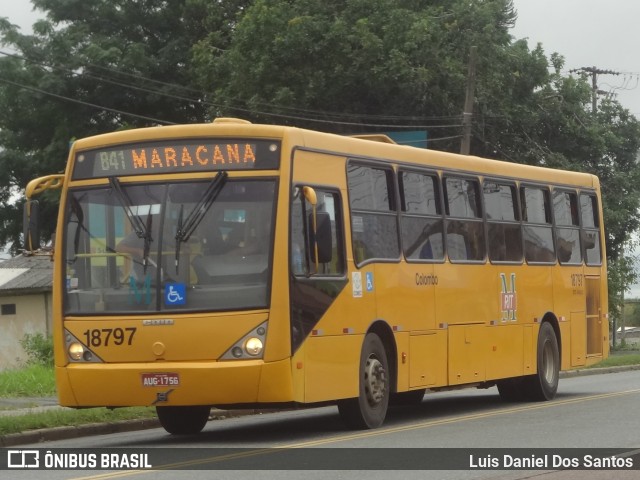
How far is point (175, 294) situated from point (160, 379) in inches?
33.4

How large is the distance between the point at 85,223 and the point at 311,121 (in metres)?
26.1

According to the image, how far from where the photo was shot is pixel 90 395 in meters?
14.3

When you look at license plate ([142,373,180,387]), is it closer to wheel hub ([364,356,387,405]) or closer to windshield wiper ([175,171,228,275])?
windshield wiper ([175,171,228,275])

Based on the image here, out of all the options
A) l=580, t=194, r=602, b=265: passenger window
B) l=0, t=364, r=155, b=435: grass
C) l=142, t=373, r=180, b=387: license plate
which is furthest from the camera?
l=580, t=194, r=602, b=265: passenger window

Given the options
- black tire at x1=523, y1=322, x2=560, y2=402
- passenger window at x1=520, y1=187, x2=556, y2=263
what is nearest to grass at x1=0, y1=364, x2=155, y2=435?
black tire at x1=523, y1=322, x2=560, y2=402

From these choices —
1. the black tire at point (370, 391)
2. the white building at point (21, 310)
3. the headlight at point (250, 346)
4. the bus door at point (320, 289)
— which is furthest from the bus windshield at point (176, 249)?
the white building at point (21, 310)

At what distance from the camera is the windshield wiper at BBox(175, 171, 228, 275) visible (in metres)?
14.2

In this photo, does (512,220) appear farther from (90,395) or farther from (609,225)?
(609,225)

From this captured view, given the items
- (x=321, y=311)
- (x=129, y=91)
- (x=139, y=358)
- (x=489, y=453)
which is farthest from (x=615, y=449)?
(x=129, y=91)

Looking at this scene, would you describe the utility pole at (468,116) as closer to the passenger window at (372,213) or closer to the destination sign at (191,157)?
the passenger window at (372,213)

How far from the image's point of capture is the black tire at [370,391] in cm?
1552

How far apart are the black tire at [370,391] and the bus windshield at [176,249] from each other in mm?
2121

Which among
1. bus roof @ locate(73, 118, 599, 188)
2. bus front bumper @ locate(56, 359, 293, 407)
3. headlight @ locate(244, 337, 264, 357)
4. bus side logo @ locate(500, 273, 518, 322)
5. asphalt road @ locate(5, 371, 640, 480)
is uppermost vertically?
bus roof @ locate(73, 118, 599, 188)

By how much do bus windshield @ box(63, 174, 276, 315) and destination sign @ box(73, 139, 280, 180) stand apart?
16 cm
